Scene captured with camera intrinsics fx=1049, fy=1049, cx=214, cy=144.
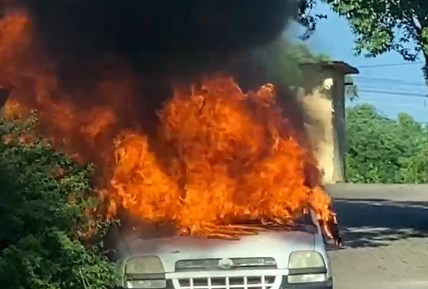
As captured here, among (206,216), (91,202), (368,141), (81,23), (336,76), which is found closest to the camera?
(91,202)

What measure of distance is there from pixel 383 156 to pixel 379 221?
27.2 m

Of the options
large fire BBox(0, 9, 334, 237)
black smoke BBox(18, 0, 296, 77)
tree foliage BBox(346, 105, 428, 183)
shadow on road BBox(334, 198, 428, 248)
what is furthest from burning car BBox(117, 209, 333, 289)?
tree foliage BBox(346, 105, 428, 183)

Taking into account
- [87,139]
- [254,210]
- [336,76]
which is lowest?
[254,210]

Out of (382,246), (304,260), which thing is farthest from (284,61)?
(382,246)

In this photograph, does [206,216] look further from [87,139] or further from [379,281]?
→ [379,281]

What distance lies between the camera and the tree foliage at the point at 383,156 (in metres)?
47.9

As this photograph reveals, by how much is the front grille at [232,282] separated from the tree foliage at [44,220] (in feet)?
2.08

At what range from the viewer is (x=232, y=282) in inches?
335

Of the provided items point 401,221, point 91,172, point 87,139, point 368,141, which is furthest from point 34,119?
point 368,141

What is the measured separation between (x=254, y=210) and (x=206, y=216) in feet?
1.47

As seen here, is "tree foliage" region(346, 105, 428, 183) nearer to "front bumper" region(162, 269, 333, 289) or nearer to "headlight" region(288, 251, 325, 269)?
"headlight" region(288, 251, 325, 269)

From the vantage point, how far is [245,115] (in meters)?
9.80

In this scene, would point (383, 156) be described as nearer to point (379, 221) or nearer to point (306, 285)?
point (379, 221)

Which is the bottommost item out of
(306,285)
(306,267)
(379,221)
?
(306,285)
